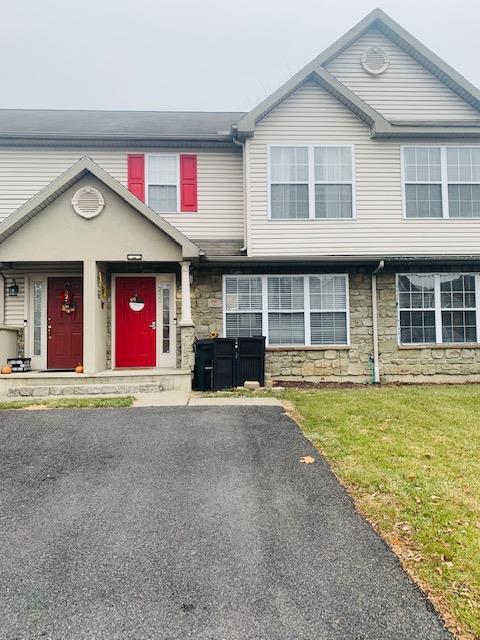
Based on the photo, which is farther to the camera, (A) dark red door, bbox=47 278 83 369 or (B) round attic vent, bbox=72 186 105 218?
(A) dark red door, bbox=47 278 83 369

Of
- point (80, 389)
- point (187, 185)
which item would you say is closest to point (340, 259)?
point (187, 185)

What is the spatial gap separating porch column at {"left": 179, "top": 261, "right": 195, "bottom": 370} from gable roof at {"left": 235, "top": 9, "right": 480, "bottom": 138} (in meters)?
3.78

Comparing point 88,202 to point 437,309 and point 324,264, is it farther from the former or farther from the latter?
point 437,309

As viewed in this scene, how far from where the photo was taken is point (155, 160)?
10742 millimetres

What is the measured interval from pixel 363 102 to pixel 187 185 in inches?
187

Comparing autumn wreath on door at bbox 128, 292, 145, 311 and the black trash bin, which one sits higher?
autumn wreath on door at bbox 128, 292, 145, 311

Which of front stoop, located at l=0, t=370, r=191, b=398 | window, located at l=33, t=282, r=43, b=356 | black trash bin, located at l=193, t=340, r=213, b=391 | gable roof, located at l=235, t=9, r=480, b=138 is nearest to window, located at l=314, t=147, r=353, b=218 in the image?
gable roof, located at l=235, t=9, r=480, b=138

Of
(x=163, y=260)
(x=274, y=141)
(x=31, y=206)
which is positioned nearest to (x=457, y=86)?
(x=274, y=141)

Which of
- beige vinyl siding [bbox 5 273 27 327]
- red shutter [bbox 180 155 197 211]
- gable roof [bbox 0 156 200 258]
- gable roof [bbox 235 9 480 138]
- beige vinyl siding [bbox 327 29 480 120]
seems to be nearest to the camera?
gable roof [bbox 0 156 200 258]

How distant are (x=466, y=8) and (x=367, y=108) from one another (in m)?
74.1

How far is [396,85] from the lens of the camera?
Answer: 34.9 feet

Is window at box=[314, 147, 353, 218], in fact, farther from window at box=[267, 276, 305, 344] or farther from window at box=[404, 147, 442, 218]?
window at box=[267, 276, 305, 344]

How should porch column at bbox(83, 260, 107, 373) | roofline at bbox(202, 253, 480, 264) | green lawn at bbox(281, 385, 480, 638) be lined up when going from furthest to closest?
1. roofline at bbox(202, 253, 480, 264)
2. porch column at bbox(83, 260, 107, 373)
3. green lawn at bbox(281, 385, 480, 638)

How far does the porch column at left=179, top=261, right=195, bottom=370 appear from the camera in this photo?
9086 millimetres
